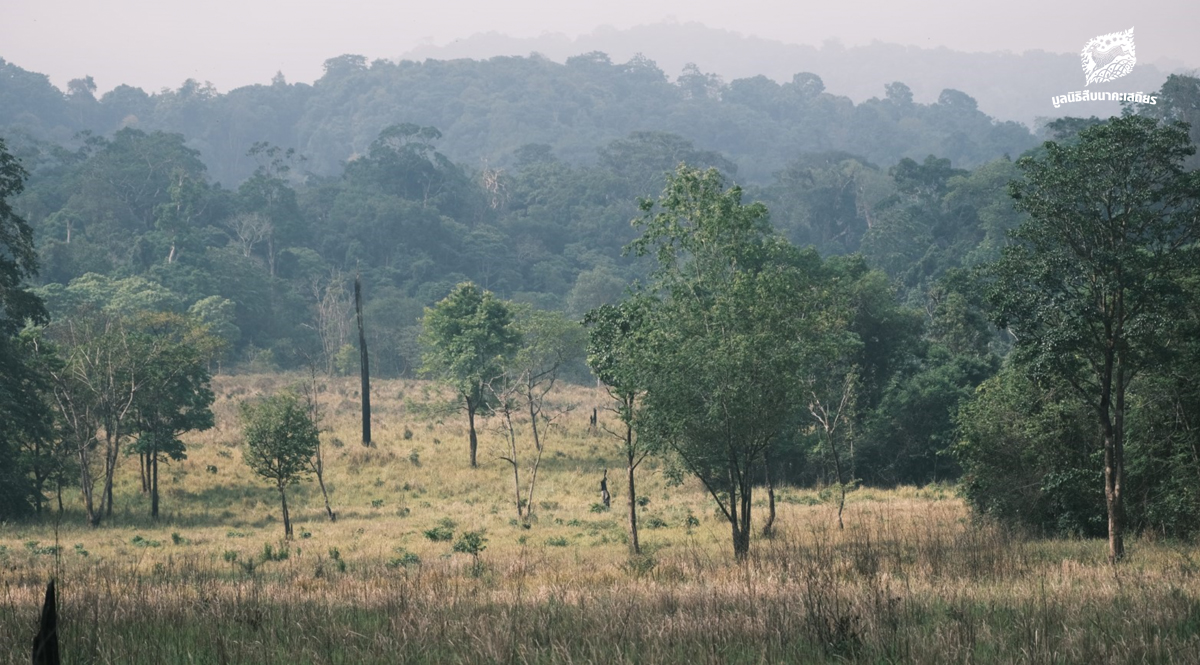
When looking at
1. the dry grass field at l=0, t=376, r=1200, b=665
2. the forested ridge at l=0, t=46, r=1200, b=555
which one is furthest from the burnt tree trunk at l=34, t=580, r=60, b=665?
the forested ridge at l=0, t=46, r=1200, b=555

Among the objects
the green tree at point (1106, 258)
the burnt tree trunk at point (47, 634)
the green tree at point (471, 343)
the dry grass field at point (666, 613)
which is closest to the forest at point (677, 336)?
the green tree at point (1106, 258)

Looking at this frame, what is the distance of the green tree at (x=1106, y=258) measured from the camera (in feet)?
56.2

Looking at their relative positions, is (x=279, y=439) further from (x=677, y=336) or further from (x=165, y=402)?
(x=677, y=336)

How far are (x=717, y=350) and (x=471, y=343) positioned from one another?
35.8 meters

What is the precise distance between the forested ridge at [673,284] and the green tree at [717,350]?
0.27 ft

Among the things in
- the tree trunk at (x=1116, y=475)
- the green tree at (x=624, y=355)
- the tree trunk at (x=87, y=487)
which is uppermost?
the green tree at (x=624, y=355)

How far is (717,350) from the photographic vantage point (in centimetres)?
2069

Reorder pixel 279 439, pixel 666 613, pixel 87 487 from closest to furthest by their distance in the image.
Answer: pixel 666 613
pixel 279 439
pixel 87 487

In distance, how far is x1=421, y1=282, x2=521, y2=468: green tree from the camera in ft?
178

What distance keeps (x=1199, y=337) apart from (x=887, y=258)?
8253 centimetres

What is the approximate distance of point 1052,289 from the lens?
1794 centimetres

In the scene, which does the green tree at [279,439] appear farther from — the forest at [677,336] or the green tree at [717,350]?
the green tree at [717,350]

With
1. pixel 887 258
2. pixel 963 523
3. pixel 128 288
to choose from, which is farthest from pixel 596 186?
pixel 963 523

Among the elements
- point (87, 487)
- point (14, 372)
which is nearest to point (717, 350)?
point (87, 487)
